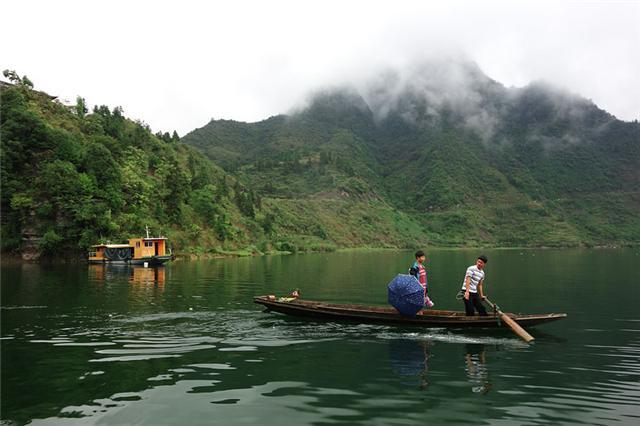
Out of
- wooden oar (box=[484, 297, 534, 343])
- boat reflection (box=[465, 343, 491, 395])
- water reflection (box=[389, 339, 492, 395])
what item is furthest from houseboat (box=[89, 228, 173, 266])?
boat reflection (box=[465, 343, 491, 395])

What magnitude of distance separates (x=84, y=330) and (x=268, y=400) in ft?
38.4

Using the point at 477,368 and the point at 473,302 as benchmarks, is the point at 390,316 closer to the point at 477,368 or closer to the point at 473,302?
the point at 473,302

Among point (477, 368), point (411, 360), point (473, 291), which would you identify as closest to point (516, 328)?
point (473, 291)

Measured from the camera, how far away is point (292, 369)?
13703mm

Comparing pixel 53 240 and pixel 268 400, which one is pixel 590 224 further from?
pixel 268 400

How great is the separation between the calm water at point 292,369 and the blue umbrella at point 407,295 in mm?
936

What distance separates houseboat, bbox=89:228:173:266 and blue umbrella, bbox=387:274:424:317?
4564 centimetres

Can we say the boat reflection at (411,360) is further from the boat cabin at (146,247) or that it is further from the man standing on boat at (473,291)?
the boat cabin at (146,247)

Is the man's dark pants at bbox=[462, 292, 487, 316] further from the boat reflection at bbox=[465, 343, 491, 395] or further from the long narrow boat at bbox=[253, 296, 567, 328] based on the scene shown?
the boat reflection at bbox=[465, 343, 491, 395]

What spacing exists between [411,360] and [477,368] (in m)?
2.04

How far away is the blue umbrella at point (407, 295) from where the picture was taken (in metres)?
18.8

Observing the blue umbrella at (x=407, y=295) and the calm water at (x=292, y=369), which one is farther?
the blue umbrella at (x=407, y=295)

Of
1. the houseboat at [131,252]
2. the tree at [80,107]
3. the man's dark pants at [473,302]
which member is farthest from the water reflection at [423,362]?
the tree at [80,107]

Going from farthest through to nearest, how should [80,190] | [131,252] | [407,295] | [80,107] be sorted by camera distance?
[80,107], [80,190], [131,252], [407,295]
